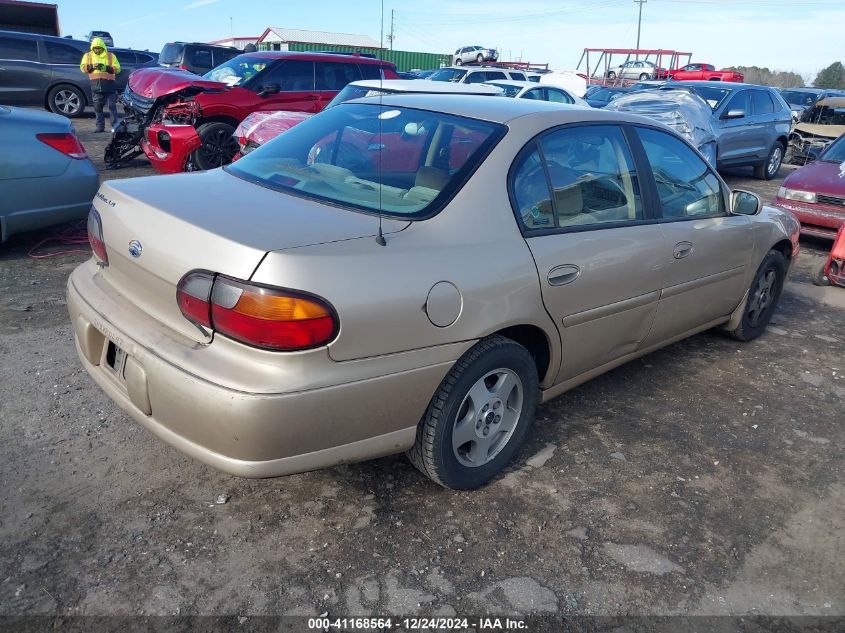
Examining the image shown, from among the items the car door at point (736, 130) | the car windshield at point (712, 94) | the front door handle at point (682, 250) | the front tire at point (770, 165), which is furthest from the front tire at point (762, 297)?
the front tire at point (770, 165)

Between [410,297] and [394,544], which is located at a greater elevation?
[410,297]

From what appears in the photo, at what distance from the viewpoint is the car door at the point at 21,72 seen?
14242mm

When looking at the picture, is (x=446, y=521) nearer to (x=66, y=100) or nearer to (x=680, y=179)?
(x=680, y=179)

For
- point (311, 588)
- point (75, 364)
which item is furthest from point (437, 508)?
point (75, 364)

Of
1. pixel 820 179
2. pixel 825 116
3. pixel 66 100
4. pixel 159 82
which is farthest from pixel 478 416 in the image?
pixel 66 100

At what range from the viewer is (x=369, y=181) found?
2924 mm

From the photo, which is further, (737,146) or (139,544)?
(737,146)

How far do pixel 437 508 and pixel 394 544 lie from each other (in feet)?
0.96

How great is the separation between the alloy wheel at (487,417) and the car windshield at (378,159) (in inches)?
30.1

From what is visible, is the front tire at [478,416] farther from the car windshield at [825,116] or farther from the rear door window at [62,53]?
the rear door window at [62,53]

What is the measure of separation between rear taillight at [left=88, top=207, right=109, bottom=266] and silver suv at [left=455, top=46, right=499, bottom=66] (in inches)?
1128

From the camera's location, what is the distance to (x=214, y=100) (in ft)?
31.2

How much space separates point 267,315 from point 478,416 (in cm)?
105

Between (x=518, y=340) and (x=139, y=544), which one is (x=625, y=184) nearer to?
(x=518, y=340)
